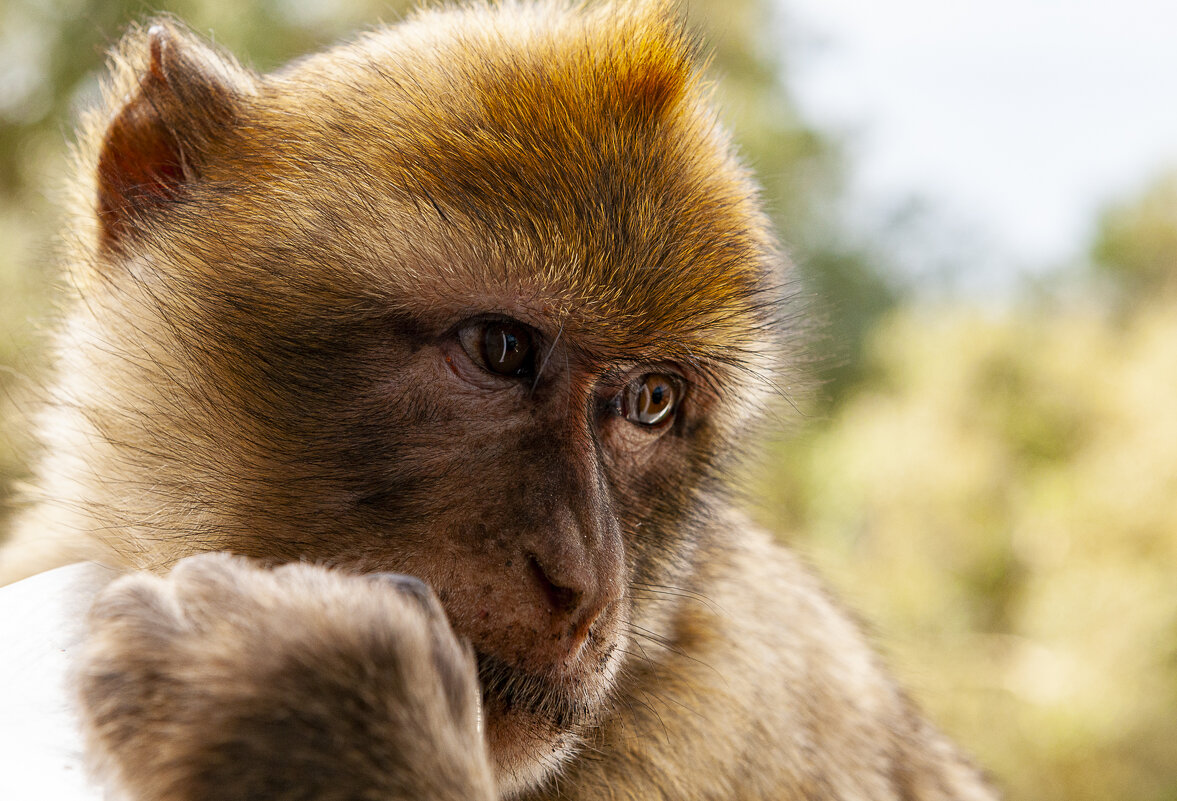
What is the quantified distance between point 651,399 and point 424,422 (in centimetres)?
51

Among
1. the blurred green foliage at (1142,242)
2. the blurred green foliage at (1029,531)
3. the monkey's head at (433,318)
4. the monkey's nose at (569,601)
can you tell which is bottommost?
the monkey's nose at (569,601)

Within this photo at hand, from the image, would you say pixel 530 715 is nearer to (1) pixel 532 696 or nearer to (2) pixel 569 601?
(1) pixel 532 696

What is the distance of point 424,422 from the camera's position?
1.33 m

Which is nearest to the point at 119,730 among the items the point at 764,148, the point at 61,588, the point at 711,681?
the point at 61,588

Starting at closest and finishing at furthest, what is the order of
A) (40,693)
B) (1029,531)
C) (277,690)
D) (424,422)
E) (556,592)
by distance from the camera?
1. (277,690)
2. (40,693)
3. (556,592)
4. (424,422)
5. (1029,531)

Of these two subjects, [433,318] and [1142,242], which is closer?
[433,318]

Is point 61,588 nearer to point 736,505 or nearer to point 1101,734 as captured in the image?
point 736,505

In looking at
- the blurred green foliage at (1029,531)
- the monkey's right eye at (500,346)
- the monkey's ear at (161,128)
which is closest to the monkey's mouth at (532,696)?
the monkey's right eye at (500,346)

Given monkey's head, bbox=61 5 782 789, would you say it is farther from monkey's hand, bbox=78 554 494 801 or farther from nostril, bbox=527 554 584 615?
monkey's hand, bbox=78 554 494 801

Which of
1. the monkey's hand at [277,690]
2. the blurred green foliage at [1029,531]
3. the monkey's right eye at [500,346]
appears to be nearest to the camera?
the monkey's hand at [277,690]

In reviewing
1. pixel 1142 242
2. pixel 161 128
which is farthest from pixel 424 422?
pixel 1142 242

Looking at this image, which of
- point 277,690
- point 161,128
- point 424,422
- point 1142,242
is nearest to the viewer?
point 277,690

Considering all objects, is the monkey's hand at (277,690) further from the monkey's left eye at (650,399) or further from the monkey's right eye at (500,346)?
the monkey's left eye at (650,399)

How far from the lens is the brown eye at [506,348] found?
1427 mm
